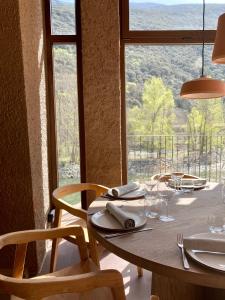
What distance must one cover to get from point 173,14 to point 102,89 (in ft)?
3.74

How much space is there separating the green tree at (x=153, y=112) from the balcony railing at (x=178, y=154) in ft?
0.27

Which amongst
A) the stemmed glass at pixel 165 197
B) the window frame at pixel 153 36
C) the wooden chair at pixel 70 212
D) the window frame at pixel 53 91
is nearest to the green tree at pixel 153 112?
the window frame at pixel 153 36

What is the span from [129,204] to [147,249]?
621 mm

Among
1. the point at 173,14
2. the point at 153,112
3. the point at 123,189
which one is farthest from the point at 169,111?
the point at 123,189

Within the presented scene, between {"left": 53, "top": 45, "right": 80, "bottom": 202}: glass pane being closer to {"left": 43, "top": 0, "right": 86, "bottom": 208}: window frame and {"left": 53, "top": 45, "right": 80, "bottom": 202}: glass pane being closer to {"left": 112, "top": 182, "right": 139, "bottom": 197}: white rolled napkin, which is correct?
{"left": 43, "top": 0, "right": 86, "bottom": 208}: window frame

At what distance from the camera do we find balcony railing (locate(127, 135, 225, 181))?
3.57 metres

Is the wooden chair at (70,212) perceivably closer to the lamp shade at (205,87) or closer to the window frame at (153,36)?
the lamp shade at (205,87)

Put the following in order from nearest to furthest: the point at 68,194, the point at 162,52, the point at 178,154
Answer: the point at 68,194
the point at 162,52
the point at 178,154

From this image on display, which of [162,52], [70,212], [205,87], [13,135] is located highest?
[162,52]

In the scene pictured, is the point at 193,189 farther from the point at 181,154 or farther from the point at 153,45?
the point at 153,45

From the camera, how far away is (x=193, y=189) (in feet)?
6.88

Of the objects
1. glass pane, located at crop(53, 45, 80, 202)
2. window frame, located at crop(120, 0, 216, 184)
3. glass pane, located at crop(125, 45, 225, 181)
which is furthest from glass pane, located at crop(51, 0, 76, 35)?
glass pane, located at crop(125, 45, 225, 181)

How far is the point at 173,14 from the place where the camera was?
341 cm

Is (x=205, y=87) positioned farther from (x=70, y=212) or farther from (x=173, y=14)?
(x=173, y=14)
